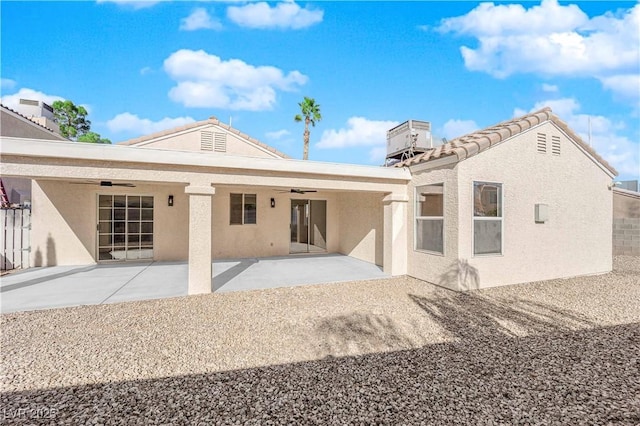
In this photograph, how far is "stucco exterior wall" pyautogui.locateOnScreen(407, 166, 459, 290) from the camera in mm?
7648

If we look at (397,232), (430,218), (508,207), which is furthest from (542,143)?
(397,232)

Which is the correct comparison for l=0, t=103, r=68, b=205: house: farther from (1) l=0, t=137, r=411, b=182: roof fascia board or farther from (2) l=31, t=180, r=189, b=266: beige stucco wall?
(1) l=0, t=137, r=411, b=182: roof fascia board

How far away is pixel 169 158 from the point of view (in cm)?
675

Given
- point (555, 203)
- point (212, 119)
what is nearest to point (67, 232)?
point (212, 119)

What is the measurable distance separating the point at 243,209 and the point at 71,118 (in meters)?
34.1

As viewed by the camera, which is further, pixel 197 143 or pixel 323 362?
pixel 197 143

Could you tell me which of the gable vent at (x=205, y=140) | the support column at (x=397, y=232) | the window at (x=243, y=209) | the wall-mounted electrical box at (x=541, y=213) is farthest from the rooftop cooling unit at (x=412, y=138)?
the gable vent at (x=205, y=140)

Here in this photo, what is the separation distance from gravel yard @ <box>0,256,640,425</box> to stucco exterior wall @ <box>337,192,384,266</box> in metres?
4.51

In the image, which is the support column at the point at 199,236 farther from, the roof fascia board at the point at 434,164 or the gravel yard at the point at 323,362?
the roof fascia board at the point at 434,164

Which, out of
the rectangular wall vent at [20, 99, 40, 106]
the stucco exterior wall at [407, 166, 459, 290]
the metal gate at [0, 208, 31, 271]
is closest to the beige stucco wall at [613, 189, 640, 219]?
the stucco exterior wall at [407, 166, 459, 290]

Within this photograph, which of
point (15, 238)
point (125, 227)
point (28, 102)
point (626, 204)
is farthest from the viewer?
point (28, 102)

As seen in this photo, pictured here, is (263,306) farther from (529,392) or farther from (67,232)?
(67,232)

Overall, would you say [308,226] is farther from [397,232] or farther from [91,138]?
[91,138]

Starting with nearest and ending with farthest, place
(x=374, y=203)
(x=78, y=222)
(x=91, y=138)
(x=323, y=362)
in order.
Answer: (x=323, y=362) < (x=78, y=222) < (x=374, y=203) < (x=91, y=138)
